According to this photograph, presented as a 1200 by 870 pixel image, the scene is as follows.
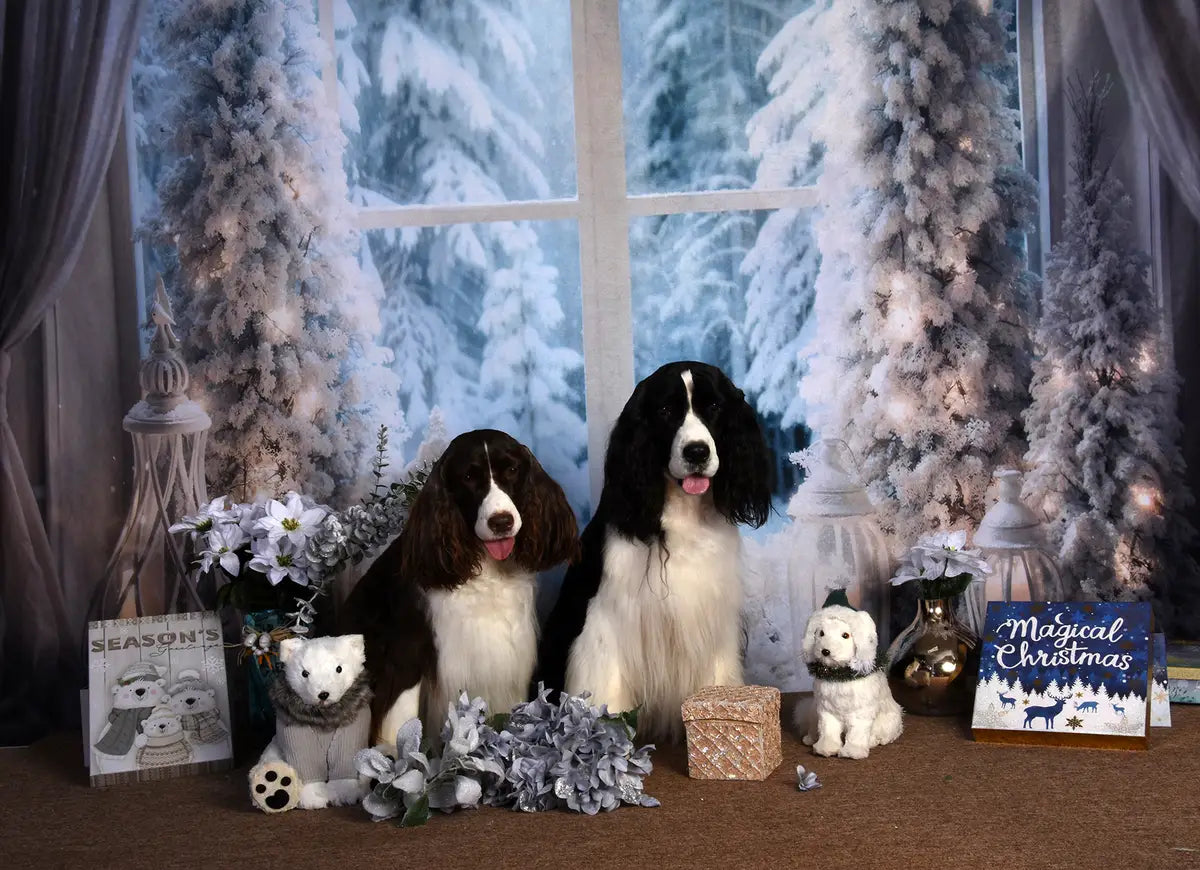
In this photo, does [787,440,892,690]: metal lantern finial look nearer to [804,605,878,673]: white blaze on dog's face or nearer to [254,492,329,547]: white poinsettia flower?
[804,605,878,673]: white blaze on dog's face

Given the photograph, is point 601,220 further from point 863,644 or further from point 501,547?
point 863,644

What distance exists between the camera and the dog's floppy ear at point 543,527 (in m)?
3.03

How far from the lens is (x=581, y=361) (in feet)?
12.8

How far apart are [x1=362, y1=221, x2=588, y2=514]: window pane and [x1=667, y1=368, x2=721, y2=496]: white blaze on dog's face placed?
3.02 ft

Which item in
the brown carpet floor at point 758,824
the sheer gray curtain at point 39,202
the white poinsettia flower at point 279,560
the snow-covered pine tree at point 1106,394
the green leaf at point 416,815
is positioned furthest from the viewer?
the snow-covered pine tree at point 1106,394

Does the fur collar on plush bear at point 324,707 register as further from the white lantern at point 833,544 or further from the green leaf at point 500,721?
the white lantern at point 833,544

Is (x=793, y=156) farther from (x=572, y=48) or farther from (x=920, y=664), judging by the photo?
(x=920, y=664)

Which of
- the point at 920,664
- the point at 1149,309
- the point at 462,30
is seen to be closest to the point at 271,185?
the point at 462,30

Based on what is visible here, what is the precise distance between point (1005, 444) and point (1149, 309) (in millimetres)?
621

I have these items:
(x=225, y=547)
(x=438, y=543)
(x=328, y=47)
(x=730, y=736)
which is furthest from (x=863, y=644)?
(x=328, y=47)

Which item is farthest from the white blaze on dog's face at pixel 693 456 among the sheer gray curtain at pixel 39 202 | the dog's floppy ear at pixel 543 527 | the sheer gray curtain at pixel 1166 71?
the sheer gray curtain at pixel 39 202

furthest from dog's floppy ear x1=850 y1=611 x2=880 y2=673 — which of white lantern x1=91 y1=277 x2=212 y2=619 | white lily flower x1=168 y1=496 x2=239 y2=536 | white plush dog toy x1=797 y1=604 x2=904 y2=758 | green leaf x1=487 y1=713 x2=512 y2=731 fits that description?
white lantern x1=91 y1=277 x2=212 y2=619

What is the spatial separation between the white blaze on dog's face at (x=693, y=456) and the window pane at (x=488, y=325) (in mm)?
919

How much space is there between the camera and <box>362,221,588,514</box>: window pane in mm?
3877
